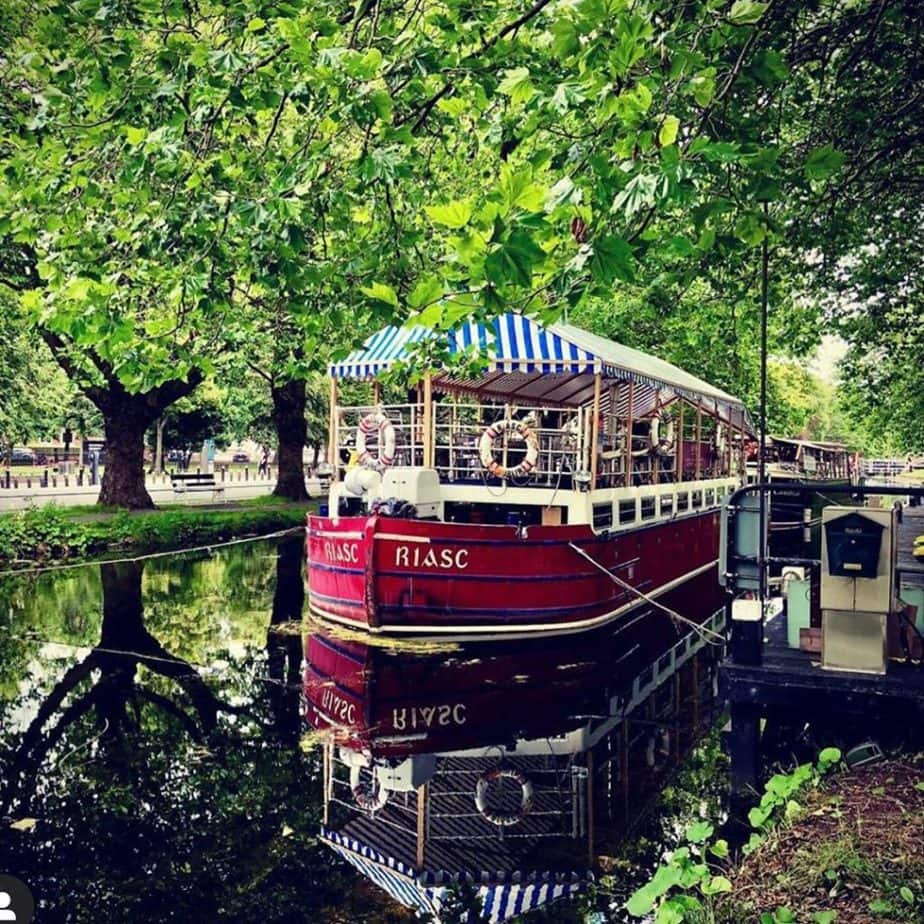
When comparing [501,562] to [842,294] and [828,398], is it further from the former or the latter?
[828,398]

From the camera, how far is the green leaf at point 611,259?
142 inches

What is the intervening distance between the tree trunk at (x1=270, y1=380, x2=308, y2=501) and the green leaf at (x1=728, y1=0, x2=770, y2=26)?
2936 cm

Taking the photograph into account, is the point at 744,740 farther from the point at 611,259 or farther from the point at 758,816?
the point at 611,259

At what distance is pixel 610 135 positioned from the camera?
421 centimetres

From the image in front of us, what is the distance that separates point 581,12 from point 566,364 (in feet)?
33.5

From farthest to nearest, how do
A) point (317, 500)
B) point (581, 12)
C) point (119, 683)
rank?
point (317, 500) → point (119, 683) → point (581, 12)

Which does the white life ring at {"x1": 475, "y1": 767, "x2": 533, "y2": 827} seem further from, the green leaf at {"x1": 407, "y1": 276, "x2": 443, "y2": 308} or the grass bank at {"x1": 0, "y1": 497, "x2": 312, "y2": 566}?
the grass bank at {"x1": 0, "y1": 497, "x2": 312, "y2": 566}

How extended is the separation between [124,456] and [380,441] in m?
14.6

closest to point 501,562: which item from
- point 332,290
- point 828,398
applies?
point 332,290

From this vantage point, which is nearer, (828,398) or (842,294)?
(842,294)

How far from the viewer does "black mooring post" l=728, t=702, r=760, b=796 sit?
303 inches

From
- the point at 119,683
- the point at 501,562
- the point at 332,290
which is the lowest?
the point at 119,683

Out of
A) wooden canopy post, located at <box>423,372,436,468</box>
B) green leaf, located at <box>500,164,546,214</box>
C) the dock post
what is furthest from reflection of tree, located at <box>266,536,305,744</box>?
green leaf, located at <box>500,164,546,214</box>

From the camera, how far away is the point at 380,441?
14.8 m
